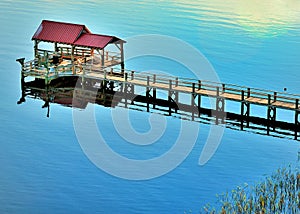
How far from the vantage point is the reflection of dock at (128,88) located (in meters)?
57.5

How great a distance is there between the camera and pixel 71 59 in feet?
216

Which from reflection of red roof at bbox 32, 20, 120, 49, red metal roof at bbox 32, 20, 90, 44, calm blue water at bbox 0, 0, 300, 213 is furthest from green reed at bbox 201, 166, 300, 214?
red metal roof at bbox 32, 20, 90, 44

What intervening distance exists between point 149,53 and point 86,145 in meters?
29.2

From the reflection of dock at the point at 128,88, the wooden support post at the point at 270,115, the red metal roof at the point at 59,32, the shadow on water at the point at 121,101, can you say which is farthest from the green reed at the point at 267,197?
the red metal roof at the point at 59,32

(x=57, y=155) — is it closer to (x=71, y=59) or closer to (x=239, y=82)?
(x=71, y=59)

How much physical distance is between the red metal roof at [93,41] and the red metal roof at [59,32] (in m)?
0.47

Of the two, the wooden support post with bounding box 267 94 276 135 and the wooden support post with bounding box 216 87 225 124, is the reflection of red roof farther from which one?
the wooden support post with bounding box 267 94 276 135

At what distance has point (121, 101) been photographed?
2425 inches

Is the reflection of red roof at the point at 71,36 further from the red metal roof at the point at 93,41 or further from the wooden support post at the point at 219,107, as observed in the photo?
the wooden support post at the point at 219,107

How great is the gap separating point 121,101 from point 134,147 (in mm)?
12250

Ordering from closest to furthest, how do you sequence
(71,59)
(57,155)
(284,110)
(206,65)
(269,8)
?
(57,155)
(284,110)
(71,59)
(206,65)
(269,8)

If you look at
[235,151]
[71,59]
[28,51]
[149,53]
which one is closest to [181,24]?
[149,53]

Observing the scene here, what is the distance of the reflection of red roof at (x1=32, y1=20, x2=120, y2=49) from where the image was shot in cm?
6550

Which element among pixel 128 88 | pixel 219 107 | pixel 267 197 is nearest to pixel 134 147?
pixel 267 197
